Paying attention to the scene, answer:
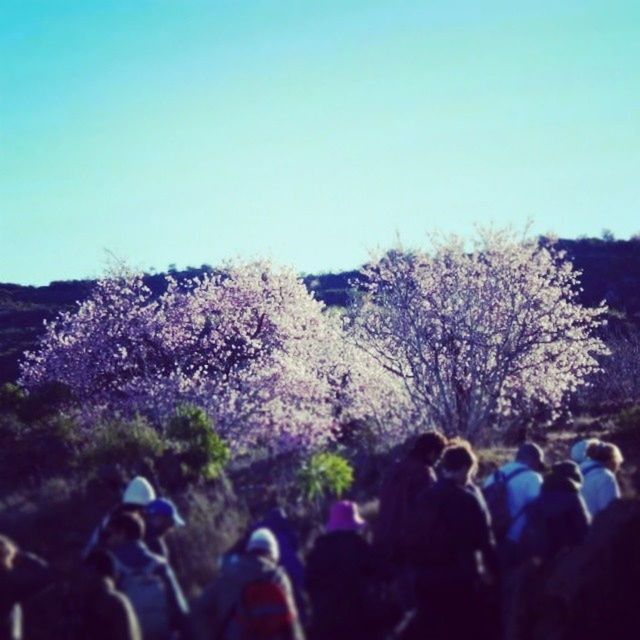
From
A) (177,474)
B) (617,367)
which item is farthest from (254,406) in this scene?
(617,367)

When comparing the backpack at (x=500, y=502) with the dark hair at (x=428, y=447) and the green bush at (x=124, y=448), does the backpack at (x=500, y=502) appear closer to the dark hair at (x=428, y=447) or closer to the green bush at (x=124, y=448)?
the dark hair at (x=428, y=447)

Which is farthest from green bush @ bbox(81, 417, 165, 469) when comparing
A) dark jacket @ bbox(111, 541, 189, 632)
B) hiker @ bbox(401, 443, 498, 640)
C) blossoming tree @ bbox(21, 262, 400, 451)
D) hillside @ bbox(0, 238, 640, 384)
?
hillside @ bbox(0, 238, 640, 384)

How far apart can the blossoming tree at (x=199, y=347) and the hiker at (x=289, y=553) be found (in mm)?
12267

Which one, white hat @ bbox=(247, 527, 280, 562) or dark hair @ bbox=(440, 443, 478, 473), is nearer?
white hat @ bbox=(247, 527, 280, 562)

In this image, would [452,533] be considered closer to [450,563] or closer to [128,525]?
[450,563]

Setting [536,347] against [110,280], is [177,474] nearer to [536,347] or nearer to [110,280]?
[536,347]

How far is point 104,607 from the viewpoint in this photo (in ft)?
20.4

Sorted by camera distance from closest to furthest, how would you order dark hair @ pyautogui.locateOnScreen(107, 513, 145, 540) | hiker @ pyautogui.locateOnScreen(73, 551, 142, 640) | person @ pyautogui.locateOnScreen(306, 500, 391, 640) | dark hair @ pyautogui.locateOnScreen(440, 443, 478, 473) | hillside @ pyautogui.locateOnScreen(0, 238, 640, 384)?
1. hiker @ pyautogui.locateOnScreen(73, 551, 142, 640)
2. person @ pyautogui.locateOnScreen(306, 500, 391, 640)
3. dark hair @ pyautogui.locateOnScreen(107, 513, 145, 540)
4. dark hair @ pyautogui.locateOnScreen(440, 443, 478, 473)
5. hillside @ pyautogui.locateOnScreen(0, 238, 640, 384)

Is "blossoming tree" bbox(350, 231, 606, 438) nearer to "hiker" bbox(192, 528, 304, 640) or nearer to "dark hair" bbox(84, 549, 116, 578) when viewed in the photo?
"hiker" bbox(192, 528, 304, 640)

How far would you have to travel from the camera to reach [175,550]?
9.62 m

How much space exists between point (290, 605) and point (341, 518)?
111 centimetres

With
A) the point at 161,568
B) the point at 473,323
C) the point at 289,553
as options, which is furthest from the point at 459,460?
the point at 473,323

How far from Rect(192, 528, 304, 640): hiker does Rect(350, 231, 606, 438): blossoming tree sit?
11600 millimetres

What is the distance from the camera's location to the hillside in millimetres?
55006
